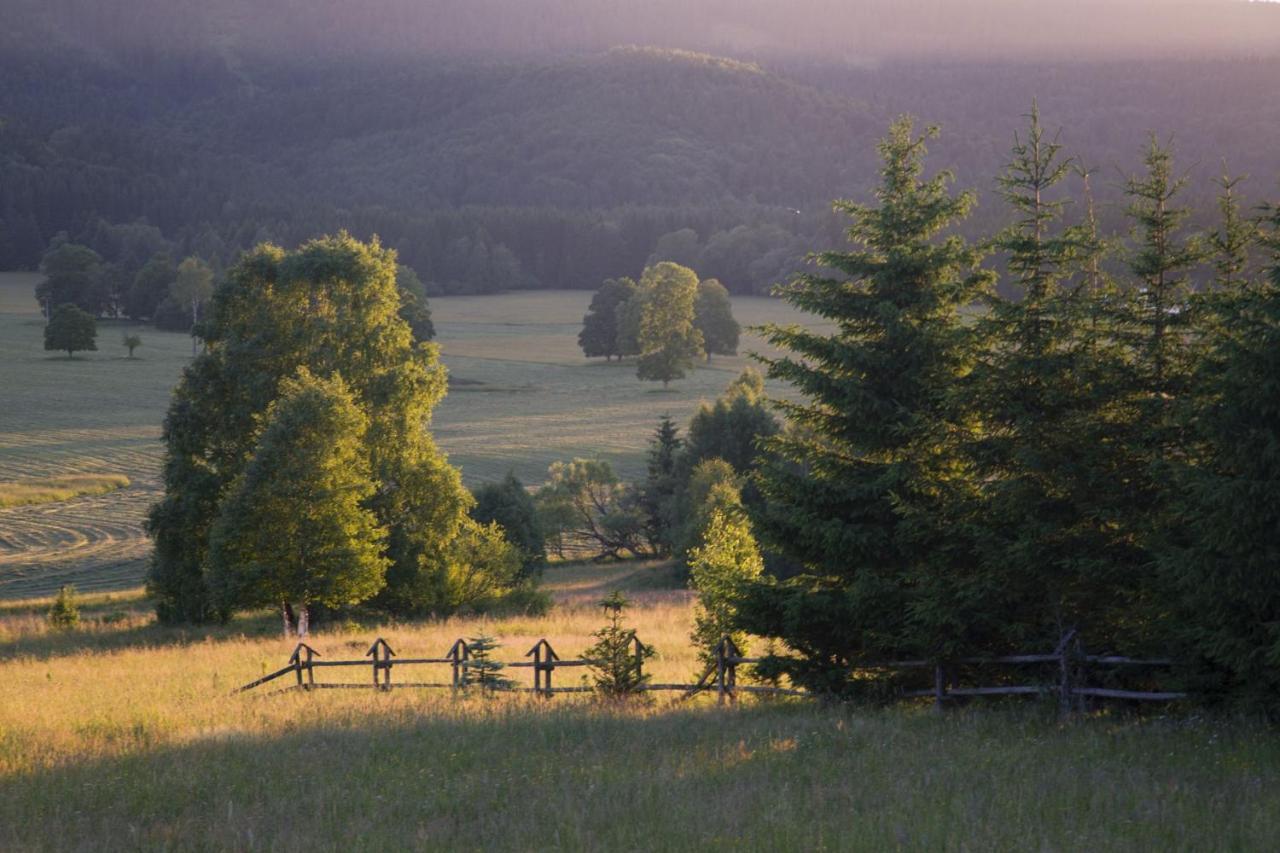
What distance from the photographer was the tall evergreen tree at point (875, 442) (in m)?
14.8

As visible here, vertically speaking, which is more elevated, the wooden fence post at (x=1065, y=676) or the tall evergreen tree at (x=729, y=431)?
the wooden fence post at (x=1065, y=676)

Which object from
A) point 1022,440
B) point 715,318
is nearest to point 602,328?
point 715,318

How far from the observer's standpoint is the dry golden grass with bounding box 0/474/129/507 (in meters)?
56.6

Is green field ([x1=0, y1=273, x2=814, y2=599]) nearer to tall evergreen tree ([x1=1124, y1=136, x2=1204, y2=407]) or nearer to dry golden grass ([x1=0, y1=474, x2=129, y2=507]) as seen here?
dry golden grass ([x1=0, y1=474, x2=129, y2=507])

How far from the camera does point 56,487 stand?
59.4 metres

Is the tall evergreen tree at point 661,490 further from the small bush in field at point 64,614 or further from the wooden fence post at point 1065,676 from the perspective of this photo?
the wooden fence post at point 1065,676

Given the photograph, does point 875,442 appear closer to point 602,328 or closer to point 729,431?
point 729,431

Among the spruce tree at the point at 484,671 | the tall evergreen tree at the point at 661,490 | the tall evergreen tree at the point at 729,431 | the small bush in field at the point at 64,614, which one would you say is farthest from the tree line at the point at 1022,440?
the tall evergreen tree at the point at 729,431

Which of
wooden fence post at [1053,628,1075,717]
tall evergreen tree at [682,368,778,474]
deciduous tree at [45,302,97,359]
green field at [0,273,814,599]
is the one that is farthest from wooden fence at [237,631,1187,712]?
deciduous tree at [45,302,97,359]

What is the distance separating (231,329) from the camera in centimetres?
3309

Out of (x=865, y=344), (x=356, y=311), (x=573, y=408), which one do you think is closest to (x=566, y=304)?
(x=573, y=408)

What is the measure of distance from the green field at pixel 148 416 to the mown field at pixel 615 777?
33.5 metres

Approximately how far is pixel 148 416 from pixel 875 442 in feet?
248

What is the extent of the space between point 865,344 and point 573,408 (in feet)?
233
